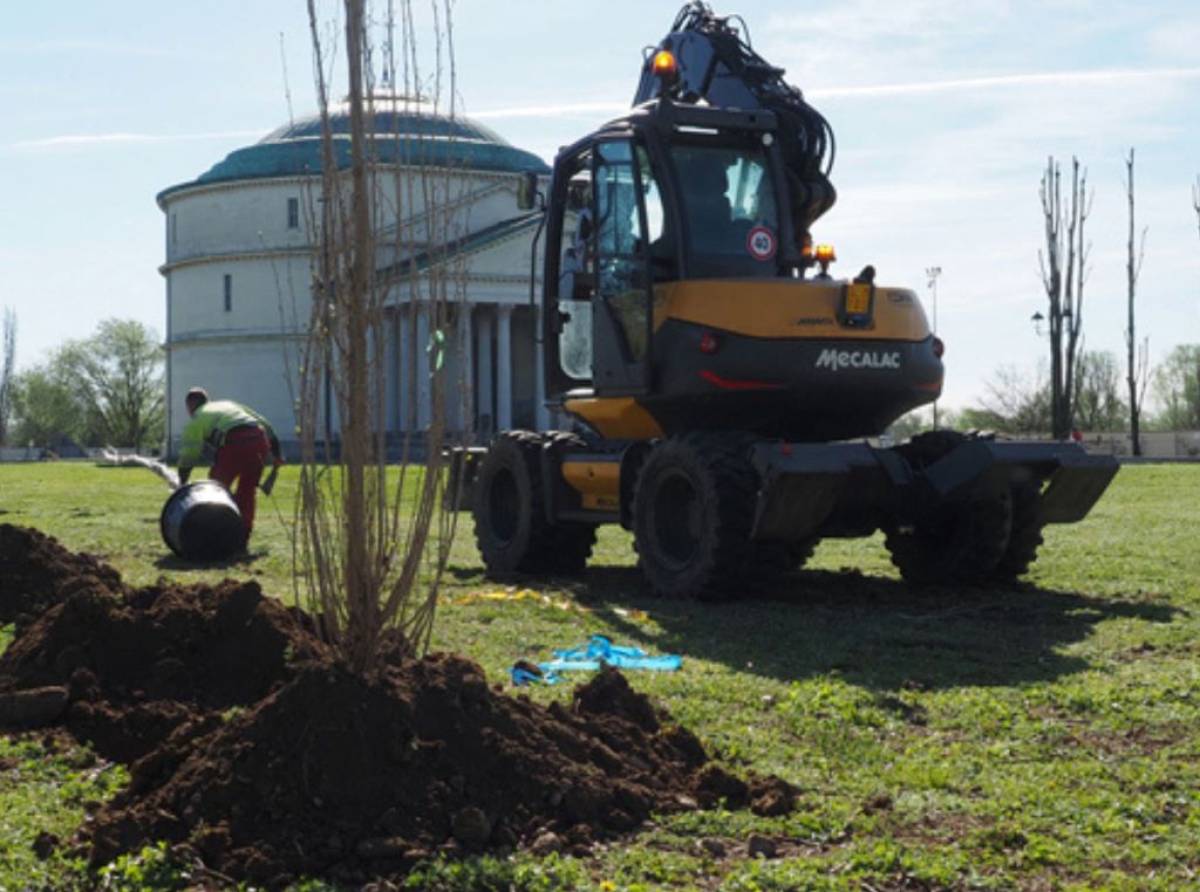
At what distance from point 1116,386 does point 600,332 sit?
77.3m

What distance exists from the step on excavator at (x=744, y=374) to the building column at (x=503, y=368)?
6283 centimetres

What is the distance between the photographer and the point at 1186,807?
6.64m

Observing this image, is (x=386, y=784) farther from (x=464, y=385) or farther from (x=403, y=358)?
(x=403, y=358)

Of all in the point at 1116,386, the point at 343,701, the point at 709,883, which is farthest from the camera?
the point at 1116,386

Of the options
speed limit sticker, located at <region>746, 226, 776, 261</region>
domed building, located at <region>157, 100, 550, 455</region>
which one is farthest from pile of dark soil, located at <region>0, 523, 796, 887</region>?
domed building, located at <region>157, 100, 550, 455</region>

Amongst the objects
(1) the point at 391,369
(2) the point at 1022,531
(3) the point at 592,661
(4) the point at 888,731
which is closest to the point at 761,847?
(4) the point at 888,731

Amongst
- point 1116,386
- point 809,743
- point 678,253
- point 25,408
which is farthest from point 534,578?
point 25,408

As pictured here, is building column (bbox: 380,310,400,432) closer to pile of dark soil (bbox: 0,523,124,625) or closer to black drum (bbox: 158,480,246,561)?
pile of dark soil (bbox: 0,523,124,625)

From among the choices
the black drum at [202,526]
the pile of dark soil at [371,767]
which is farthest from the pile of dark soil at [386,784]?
the black drum at [202,526]

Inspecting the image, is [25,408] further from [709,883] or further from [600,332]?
[709,883]

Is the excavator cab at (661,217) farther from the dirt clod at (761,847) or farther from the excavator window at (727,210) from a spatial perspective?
the dirt clod at (761,847)

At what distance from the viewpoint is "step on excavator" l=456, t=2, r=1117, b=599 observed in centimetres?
1262

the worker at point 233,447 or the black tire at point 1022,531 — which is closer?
the black tire at point 1022,531

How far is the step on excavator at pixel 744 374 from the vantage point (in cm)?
1262
